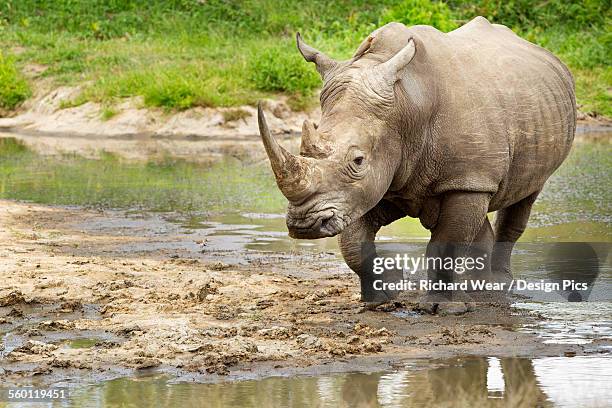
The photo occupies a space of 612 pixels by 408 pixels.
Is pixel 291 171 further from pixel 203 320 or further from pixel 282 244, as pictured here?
pixel 282 244

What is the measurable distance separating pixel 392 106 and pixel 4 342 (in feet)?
8.20

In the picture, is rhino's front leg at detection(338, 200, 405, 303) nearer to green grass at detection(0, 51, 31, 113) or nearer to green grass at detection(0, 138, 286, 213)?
green grass at detection(0, 138, 286, 213)

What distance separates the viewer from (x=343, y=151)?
22.5 feet

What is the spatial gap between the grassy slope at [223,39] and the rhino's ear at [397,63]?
550 inches

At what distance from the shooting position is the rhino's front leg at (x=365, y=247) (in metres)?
7.84

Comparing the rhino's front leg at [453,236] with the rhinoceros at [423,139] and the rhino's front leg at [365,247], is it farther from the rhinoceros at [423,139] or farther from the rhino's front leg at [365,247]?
the rhino's front leg at [365,247]

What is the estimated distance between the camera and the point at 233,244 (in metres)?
10.6

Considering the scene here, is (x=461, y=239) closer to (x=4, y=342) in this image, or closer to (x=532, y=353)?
(x=532, y=353)

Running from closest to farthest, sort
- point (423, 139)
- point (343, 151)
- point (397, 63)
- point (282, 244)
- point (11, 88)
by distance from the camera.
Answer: point (343, 151) → point (397, 63) → point (423, 139) → point (282, 244) → point (11, 88)

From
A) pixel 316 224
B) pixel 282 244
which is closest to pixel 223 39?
pixel 282 244

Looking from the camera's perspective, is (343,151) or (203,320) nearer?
(343,151)

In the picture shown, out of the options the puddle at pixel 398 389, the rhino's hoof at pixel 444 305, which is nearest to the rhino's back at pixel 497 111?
the rhino's hoof at pixel 444 305

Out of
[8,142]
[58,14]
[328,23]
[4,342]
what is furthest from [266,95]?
[4,342]

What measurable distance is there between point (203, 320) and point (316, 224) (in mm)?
1085
